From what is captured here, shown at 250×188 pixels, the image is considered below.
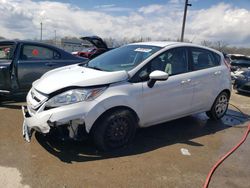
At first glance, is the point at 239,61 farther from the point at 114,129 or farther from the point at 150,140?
the point at 114,129

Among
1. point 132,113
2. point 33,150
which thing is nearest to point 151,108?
point 132,113

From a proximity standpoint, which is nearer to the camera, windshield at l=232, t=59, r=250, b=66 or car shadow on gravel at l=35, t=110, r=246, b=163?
car shadow on gravel at l=35, t=110, r=246, b=163

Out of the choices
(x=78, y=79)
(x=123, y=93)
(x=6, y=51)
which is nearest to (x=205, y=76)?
(x=123, y=93)

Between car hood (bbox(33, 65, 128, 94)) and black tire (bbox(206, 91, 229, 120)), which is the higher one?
car hood (bbox(33, 65, 128, 94))

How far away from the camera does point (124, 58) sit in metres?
5.67

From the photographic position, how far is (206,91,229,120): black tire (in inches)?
270

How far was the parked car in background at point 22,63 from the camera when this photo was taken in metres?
7.23

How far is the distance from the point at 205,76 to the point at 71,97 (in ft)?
9.40

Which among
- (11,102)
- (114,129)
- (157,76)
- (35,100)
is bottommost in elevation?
(11,102)

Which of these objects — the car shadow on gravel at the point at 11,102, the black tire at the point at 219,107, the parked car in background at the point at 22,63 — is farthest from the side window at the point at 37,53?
the black tire at the point at 219,107

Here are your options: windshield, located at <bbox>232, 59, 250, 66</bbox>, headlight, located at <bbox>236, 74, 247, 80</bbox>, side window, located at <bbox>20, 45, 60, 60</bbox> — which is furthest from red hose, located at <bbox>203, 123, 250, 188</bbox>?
windshield, located at <bbox>232, 59, 250, 66</bbox>

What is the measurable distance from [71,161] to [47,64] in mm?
3728

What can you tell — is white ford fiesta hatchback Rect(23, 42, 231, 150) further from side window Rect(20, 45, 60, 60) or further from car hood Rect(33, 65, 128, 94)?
side window Rect(20, 45, 60, 60)

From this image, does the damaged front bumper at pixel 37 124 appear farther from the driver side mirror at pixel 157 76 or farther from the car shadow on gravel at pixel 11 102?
the car shadow on gravel at pixel 11 102
